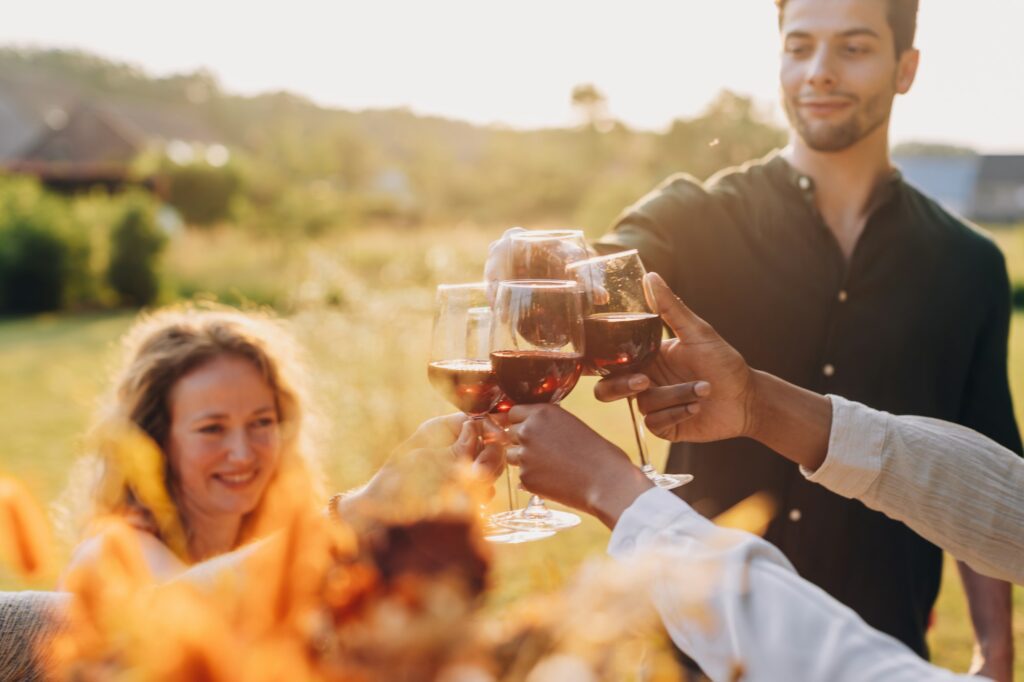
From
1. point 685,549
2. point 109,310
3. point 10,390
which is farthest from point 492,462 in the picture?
point 109,310

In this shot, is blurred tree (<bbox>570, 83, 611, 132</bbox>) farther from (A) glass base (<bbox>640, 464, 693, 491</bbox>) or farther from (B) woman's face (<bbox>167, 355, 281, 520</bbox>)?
(A) glass base (<bbox>640, 464, 693, 491</bbox>)

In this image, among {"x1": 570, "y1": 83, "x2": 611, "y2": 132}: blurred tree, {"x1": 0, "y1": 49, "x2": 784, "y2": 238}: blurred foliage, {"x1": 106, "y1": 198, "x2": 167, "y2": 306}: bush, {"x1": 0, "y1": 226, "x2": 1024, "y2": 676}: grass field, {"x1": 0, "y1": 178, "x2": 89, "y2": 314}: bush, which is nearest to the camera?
{"x1": 0, "y1": 226, "x2": 1024, "y2": 676}: grass field

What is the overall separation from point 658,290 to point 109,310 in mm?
19941

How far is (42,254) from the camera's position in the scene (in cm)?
1922

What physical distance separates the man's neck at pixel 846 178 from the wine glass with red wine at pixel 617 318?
1.36 metres

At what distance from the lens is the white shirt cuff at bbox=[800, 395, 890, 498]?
1745mm

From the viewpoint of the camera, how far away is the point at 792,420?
1.83m

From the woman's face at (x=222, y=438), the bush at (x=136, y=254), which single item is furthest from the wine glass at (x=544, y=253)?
the bush at (x=136, y=254)

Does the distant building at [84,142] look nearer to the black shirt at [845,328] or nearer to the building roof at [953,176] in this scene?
the building roof at [953,176]

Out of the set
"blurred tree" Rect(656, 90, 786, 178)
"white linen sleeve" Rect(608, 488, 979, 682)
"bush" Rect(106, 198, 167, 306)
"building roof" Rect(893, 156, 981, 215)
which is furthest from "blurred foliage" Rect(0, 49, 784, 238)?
"building roof" Rect(893, 156, 981, 215)

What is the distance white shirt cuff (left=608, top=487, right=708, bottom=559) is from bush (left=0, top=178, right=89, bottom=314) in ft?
66.8

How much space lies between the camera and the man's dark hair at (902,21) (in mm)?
2803

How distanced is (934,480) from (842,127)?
1.37m

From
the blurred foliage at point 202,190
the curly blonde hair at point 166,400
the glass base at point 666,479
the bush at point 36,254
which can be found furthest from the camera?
the blurred foliage at point 202,190
